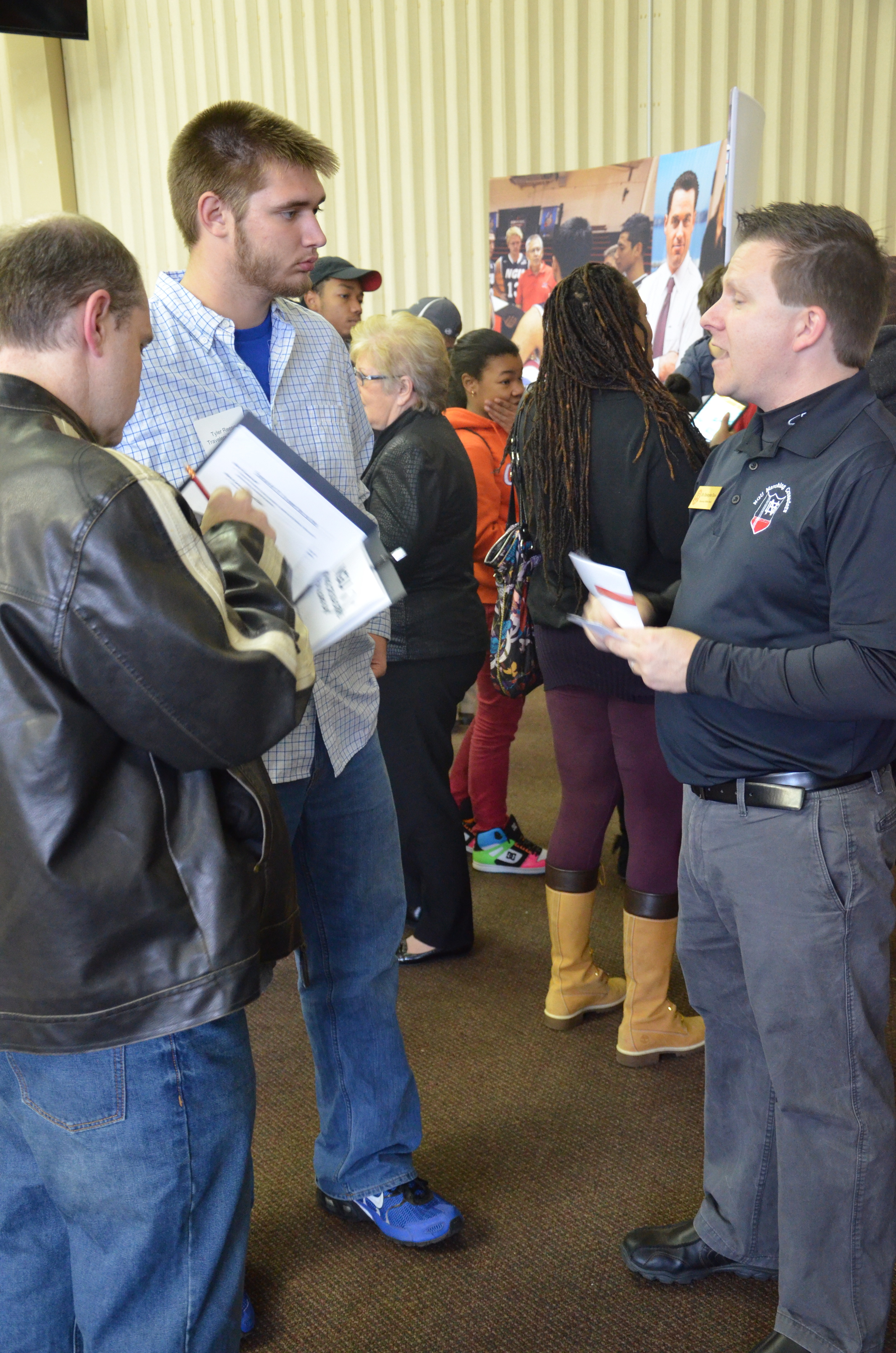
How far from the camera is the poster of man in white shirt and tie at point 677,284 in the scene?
4.98 metres

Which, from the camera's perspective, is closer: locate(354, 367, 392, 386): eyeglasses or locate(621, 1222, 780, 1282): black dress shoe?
locate(621, 1222, 780, 1282): black dress shoe

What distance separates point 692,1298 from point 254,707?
1.35 meters

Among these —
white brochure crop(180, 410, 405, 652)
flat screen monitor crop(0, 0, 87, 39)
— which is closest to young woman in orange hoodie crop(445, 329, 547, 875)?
white brochure crop(180, 410, 405, 652)

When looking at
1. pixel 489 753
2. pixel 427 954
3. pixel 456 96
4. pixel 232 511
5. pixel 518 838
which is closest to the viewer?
pixel 232 511

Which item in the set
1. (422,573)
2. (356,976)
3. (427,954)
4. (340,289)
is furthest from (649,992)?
(340,289)

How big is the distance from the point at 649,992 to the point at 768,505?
1.44 m

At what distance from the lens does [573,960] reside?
2.67 m

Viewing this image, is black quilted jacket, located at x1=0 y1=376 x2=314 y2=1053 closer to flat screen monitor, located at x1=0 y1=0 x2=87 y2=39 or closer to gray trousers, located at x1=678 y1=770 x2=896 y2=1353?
gray trousers, located at x1=678 y1=770 x2=896 y2=1353

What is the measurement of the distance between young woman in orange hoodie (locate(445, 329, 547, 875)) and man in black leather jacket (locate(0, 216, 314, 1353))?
235 cm

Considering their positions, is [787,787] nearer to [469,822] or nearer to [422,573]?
[422,573]

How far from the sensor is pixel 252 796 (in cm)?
117

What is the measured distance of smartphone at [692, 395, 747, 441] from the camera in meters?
3.16

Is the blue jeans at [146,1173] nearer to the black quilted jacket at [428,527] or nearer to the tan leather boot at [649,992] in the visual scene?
the tan leather boot at [649,992]

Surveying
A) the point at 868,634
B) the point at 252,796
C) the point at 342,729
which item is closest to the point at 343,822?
the point at 342,729
